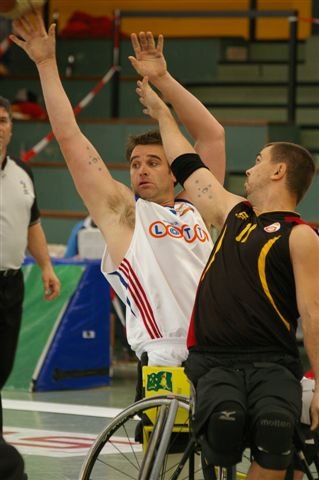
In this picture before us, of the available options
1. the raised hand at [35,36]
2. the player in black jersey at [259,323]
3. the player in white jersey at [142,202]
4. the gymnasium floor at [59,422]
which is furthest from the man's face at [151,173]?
the gymnasium floor at [59,422]

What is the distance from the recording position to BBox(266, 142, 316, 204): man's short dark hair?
17.1 feet

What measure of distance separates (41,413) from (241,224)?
4.55 m

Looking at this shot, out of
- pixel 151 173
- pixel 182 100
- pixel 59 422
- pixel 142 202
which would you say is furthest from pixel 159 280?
pixel 59 422

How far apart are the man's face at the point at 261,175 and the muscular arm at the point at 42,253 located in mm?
3186

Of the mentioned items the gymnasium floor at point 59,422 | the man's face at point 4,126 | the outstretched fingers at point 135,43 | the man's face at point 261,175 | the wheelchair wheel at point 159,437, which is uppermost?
the outstretched fingers at point 135,43

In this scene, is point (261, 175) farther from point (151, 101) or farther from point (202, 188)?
point (151, 101)

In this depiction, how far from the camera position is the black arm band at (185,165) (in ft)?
17.5

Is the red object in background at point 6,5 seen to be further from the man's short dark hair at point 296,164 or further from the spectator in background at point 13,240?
the spectator in background at point 13,240

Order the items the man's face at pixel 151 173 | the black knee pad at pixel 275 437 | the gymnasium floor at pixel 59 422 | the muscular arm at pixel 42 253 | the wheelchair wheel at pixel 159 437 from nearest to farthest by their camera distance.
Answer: the black knee pad at pixel 275 437, the wheelchair wheel at pixel 159 437, the man's face at pixel 151 173, the gymnasium floor at pixel 59 422, the muscular arm at pixel 42 253

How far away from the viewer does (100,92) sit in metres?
16.7

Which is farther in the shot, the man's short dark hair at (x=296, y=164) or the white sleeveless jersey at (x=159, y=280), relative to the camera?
the white sleeveless jersey at (x=159, y=280)

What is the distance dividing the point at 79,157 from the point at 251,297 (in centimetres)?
115

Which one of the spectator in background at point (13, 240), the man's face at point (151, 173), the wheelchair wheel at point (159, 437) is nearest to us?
the wheelchair wheel at point (159, 437)

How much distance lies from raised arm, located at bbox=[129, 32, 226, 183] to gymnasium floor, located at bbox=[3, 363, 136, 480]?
6.82 feet
